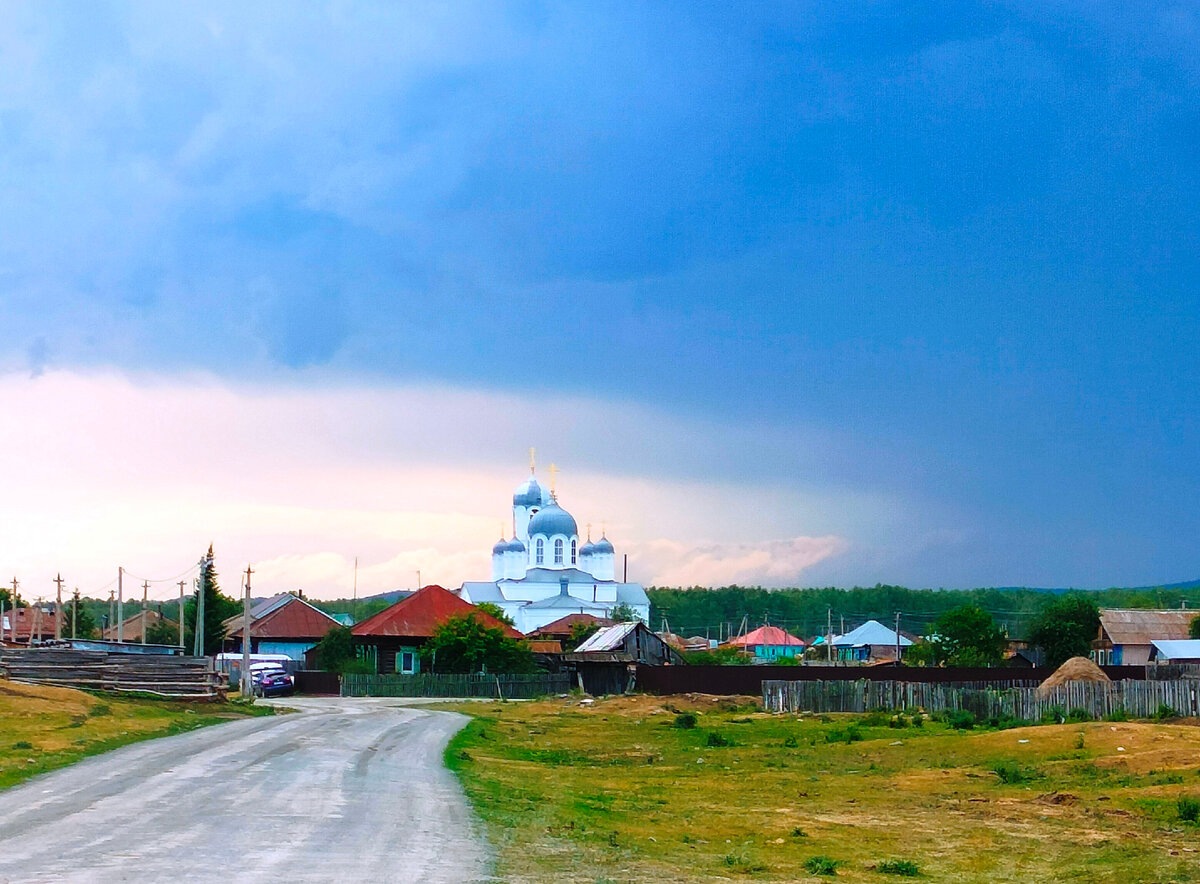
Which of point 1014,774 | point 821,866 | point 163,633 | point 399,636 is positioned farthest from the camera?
point 163,633

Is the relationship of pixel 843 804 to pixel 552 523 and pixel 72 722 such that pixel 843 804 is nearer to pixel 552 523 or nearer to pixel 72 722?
A: pixel 72 722

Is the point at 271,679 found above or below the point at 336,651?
below

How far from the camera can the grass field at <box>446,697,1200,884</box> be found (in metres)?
17.0

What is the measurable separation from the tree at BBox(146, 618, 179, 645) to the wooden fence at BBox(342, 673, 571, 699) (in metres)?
30.4

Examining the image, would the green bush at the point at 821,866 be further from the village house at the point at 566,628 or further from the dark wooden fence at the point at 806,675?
the village house at the point at 566,628

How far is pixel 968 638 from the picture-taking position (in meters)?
89.6

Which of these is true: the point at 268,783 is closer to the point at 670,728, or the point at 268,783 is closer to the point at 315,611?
the point at 670,728

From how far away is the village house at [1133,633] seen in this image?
9212 centimetres

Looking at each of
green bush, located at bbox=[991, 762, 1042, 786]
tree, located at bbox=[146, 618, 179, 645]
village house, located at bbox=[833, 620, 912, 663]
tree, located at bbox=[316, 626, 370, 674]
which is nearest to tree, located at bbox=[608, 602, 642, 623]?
village house, located at bbox=[833, 620, 912, 663]

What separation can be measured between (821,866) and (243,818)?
7932 millimetres

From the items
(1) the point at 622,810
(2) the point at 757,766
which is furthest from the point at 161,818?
(2) the point at 757,766

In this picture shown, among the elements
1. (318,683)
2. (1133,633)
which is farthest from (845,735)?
(1133,633)

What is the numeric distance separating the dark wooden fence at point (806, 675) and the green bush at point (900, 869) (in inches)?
1855

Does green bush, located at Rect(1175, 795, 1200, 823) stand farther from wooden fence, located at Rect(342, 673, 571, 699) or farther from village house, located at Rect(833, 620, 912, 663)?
village house, located at Rect(833, 620, 912, 663)
